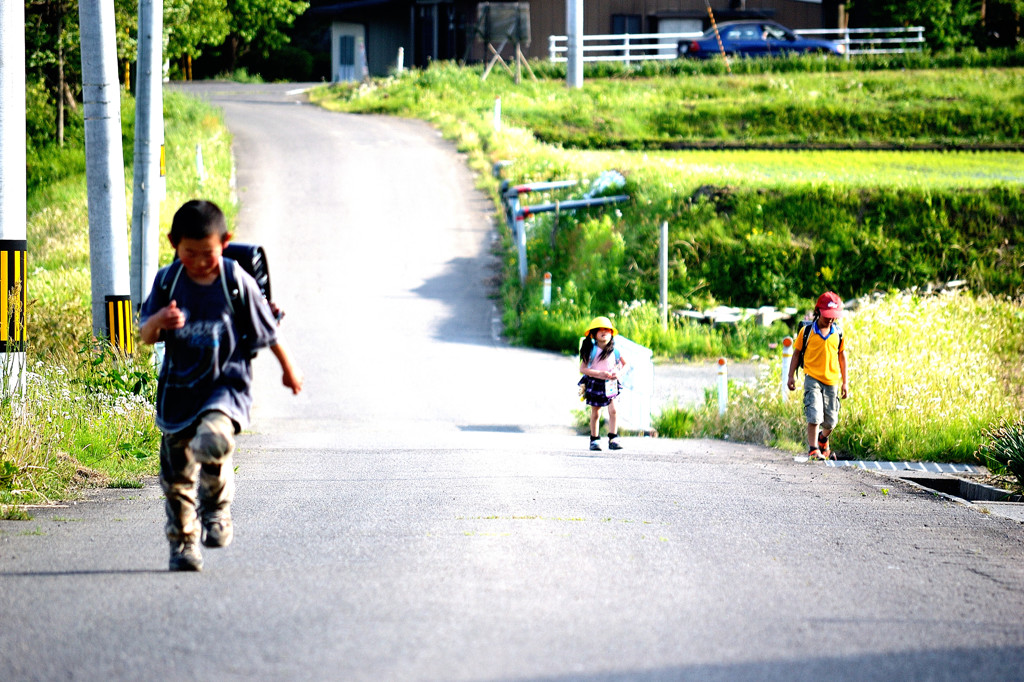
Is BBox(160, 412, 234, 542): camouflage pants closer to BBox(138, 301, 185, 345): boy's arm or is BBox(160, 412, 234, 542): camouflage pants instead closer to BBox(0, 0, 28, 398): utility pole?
BBox(138, 301, 185, 345): boy's arm

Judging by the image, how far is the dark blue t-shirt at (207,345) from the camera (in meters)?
5.54

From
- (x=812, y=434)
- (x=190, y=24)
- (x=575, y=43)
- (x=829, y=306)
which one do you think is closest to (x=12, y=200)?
(x=829, y=306)

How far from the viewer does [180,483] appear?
5.64 metres

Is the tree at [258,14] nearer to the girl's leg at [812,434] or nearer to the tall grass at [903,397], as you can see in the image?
the tall grass at [903,397]

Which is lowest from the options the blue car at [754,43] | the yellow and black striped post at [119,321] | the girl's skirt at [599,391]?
the girl's skirt at [599,391]

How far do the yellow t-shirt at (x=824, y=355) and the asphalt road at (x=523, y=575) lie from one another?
0.93 meters

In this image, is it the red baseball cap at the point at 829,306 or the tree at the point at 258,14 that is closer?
the red baseball cap at the point at 829,306

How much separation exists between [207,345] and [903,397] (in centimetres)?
942

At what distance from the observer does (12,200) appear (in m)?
8.76

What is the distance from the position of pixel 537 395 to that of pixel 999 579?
11.2 metres

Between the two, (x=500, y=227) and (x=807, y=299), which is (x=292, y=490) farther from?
(x=500, y=227)

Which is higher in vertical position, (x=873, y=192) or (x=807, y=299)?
(x=873, y=192)

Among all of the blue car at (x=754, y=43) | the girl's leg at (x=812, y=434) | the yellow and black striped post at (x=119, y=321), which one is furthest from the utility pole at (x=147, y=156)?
the blue car at (x=754, y=43)

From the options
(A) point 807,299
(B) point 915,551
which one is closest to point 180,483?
(B) point 915,551
